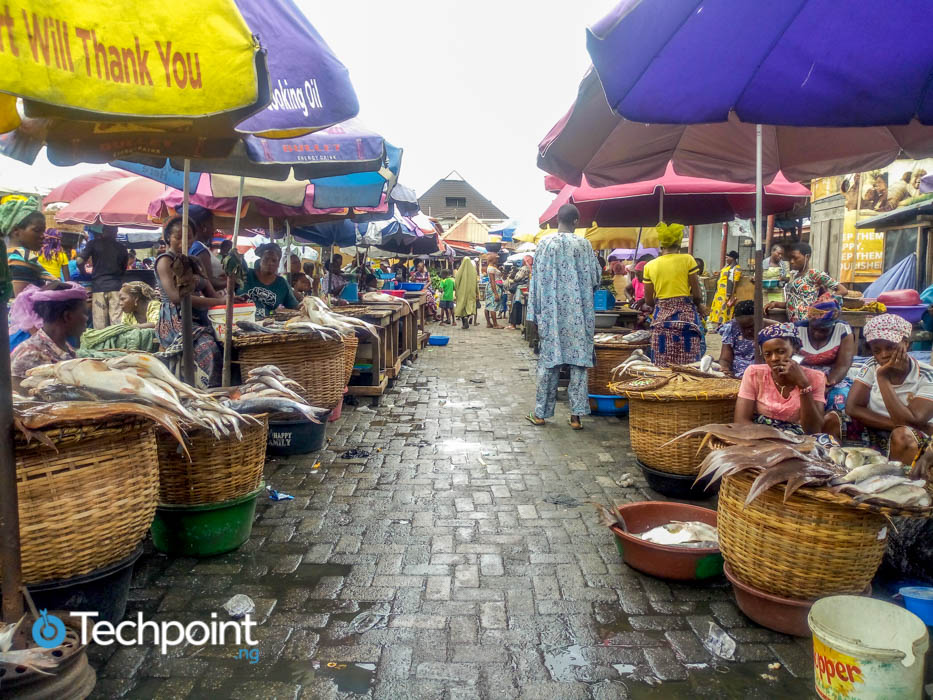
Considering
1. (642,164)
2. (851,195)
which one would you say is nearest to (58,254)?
(642,164)

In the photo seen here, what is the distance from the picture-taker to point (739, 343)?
5.27 m

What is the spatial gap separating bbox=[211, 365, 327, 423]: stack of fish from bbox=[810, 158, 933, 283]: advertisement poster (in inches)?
485

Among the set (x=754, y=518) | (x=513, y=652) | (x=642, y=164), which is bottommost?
(x=513, y=652)

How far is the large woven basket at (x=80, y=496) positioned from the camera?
2.36 m

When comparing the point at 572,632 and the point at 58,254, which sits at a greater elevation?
the point at 58,254

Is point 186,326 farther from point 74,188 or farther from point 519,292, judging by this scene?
point 519,292

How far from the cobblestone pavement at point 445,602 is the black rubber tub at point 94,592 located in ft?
0.57

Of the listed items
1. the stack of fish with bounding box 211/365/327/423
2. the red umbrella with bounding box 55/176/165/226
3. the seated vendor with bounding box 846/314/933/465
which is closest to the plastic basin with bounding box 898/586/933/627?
the seated vendor with bounding box 846/314/933/465

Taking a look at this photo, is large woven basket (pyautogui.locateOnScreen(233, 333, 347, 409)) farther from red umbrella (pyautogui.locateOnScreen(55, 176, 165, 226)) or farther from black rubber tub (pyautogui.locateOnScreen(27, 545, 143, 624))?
red umbrella (pyautogui.locateOnScreen(55, 176, 165, 226))

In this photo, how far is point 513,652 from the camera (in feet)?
8.87

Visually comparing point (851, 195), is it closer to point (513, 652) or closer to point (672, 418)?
point (672, 418)

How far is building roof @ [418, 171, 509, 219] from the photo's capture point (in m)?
54.6

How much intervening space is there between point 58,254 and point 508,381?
10.2 metres

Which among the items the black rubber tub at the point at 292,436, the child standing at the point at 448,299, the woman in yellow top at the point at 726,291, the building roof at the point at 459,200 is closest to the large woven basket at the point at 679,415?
the black rubber tub at the point at 292,436
